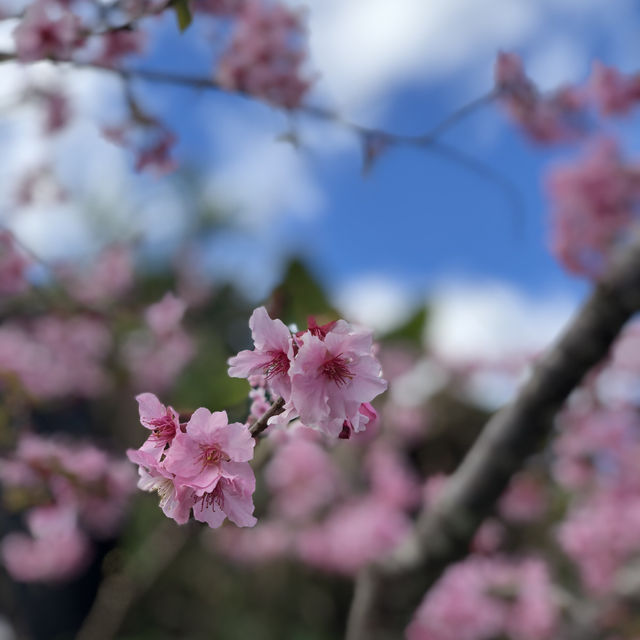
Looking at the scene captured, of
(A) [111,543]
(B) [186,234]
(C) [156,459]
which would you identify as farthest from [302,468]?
(B) [186,234]

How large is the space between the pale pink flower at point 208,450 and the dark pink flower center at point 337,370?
3.2 inches

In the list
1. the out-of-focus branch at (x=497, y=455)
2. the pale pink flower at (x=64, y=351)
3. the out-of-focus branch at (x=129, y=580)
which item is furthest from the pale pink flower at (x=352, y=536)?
the pale pink flower at (x=64, y=351)

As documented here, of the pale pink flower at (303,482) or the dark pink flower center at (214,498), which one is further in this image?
the pale pink flower at (303,482)

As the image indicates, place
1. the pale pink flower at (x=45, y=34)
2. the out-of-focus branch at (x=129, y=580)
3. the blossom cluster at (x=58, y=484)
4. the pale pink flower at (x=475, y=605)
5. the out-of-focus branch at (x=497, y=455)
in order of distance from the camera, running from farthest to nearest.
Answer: the out-of-focus branch at (x=129, y=580), the pale pink flower at (x=475, y=605), the blossom cluster at (x=58, y=484), the out-of-focus branch at (x=497, y=455), the pale pink flower at (x=45, y=34)

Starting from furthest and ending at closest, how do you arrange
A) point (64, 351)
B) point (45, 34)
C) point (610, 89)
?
point (64, 351), point (610, 89), point (45, 34)

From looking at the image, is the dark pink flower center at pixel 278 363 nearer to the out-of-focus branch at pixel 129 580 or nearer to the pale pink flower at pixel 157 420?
the pale pink flower at pixel 157 420

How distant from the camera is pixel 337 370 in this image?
529 mm

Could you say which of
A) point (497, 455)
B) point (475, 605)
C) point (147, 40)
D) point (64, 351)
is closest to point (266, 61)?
point (147, 40)

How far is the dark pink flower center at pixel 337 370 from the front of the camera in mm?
524

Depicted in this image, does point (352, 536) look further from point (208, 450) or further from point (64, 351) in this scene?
point (208, 450)

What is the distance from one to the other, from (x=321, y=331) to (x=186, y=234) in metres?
7.43

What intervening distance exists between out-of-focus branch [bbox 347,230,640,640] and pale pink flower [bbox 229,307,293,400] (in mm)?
877

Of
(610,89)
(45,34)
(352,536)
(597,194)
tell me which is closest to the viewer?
(45,34)

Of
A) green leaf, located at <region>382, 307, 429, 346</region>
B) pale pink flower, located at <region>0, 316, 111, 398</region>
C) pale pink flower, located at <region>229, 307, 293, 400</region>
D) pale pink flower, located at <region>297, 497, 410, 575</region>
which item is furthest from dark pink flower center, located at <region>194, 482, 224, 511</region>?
green leaf, located at <region>382, 307, 429, 346</region>
